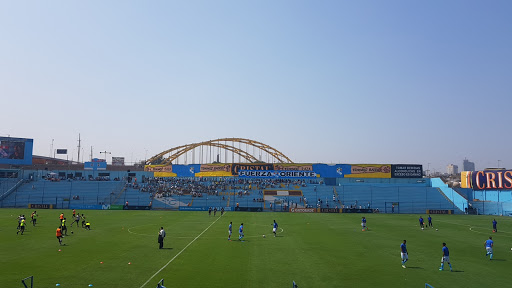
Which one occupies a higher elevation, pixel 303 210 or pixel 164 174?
pixel 164 174

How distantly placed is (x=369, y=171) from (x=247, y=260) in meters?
67.7

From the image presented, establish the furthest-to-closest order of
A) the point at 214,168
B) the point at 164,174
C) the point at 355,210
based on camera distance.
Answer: the point at 164,174
the point at 214,168
the point at 355,210

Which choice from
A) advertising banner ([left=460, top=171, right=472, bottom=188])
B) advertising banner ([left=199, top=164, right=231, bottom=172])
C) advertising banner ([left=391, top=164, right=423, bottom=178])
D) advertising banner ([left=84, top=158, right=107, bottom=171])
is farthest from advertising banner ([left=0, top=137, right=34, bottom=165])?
advertising banner ([left=460, top=171, right=472, bottom=188])

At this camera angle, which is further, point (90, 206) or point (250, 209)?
point (250, 209)

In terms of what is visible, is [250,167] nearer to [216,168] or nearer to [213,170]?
[216,168]

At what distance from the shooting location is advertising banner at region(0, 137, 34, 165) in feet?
274

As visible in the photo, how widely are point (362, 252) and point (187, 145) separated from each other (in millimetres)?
132396

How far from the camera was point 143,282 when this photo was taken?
18156 millimetres

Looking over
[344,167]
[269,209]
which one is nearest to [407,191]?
[344,167]

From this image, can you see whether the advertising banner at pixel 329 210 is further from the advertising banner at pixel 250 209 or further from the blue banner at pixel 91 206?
the blue banner at pixel 91 206

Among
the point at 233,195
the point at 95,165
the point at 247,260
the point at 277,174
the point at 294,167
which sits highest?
the point at 95,165

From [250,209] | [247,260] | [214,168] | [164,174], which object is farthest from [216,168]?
[247,260]

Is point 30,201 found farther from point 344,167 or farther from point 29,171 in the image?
point 344,167

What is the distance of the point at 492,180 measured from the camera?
77250 mm
